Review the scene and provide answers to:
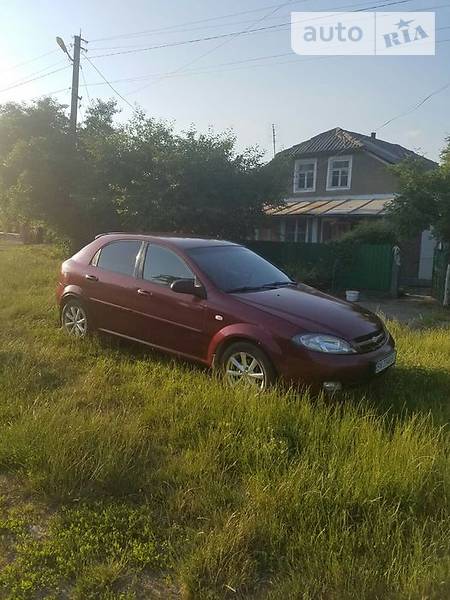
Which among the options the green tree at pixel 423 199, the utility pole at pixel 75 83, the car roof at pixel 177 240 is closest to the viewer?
the car roof at pixel 177 240

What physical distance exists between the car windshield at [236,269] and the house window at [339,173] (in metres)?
20.2

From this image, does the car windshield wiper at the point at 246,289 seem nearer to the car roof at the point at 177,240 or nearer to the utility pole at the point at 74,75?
the car roof at the point at 177,240

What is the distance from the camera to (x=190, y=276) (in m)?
5.32

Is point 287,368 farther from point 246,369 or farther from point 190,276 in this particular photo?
point 190,276

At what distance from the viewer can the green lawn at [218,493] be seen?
2.24m

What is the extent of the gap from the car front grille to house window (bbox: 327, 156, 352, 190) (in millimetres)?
21280

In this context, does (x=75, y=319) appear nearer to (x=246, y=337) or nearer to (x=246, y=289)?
(x=246, y=289)

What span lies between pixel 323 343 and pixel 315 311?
471 millimetres

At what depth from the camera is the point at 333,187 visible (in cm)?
2538

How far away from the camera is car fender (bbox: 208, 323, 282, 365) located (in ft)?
14.4

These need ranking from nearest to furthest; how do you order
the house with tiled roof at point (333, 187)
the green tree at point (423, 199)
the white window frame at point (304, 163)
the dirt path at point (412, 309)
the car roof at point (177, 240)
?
1. the car roof at point (177, 240)
2. the dirt path at point (412, 309)
3. the green tree at point (423, 199)
4. the house with tiled roof at point (333, 187)
5. the white window frame at point (304, 163)

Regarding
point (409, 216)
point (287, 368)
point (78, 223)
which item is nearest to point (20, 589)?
point (287, 368)

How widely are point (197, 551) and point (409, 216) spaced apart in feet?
37.7

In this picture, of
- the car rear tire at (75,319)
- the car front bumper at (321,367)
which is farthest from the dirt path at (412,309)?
the car rear tire at (75,319)
